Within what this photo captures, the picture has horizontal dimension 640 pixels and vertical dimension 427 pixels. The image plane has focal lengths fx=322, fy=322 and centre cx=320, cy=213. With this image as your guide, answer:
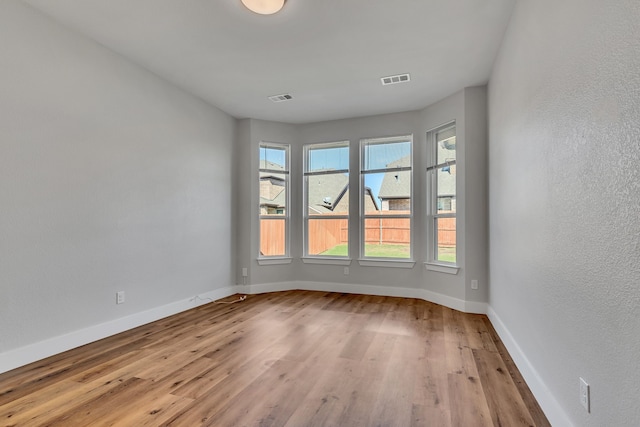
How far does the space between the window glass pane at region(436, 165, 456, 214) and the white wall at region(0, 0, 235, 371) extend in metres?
3.43

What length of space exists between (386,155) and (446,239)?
5.30 feet

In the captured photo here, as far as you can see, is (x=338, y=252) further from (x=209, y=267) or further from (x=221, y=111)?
(x=221, y=111)

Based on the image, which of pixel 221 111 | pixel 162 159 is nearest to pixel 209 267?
pixel 162 159

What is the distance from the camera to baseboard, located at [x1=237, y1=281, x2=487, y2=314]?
439 centimetres

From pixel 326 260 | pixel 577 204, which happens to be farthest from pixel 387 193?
pixel 577 204

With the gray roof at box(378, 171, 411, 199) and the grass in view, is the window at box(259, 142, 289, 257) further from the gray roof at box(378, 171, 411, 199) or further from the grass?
the gray roof at box(378, 171, 411, 199)

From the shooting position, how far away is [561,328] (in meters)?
1.66

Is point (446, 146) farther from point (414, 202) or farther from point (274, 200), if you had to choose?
point (274, 200)

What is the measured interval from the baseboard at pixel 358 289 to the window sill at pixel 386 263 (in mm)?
341

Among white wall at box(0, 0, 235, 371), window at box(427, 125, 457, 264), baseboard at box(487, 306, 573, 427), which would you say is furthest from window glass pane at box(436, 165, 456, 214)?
white wall at box(0, 0, 235, 371)

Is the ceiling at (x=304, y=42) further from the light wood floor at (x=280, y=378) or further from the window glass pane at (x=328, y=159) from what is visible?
the light wood floor at (x=280, y=378)

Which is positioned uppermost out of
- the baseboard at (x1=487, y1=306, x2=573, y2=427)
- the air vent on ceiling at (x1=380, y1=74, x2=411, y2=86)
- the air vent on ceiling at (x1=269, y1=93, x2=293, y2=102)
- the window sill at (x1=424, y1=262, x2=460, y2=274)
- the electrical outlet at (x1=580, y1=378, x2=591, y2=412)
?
the air vent on ceiling at (x1=380, y1=74, x2=411, y2=86)

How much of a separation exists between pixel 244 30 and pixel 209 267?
10.3 ft

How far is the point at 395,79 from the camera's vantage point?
12.6 ft
